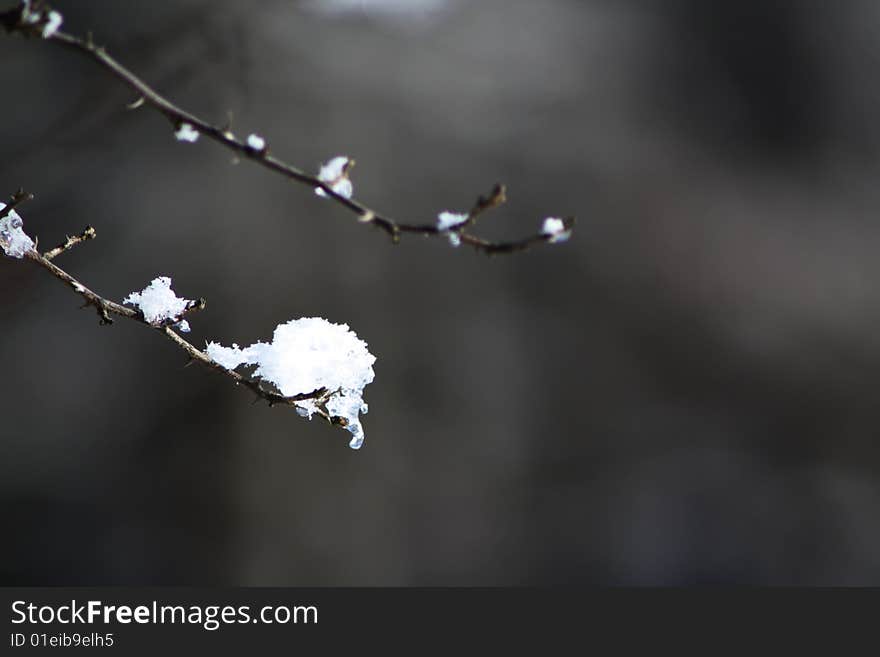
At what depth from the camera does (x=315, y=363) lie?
566 mm

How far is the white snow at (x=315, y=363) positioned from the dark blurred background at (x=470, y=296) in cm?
108

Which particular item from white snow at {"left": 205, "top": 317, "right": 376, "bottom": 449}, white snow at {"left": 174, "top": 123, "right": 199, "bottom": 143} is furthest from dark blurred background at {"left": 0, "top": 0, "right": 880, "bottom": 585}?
white snow at {"left": 174, "top": 123, "right": 199, "bottom": 143}

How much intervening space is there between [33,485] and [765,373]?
160cm

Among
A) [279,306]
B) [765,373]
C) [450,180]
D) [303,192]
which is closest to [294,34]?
[303,192]

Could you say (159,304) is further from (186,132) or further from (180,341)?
(186,132)

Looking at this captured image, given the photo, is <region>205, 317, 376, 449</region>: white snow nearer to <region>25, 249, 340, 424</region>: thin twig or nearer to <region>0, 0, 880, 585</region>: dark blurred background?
<region>25, 249, 340, 424</region>: thin twig

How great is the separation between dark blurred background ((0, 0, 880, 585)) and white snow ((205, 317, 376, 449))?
1.08 meters

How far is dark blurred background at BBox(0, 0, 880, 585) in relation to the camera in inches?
62.4

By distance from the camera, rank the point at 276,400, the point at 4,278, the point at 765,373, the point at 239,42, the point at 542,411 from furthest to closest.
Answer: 1. the point at 765,373
2. the point at 542,411
3. the point at 239,42
4. the point at 4,278
5. the point at 276,400

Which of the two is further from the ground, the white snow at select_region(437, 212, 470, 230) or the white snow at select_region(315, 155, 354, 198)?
the white snow at select_region(315, 155, 354, 198)

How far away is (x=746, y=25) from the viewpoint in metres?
2.08

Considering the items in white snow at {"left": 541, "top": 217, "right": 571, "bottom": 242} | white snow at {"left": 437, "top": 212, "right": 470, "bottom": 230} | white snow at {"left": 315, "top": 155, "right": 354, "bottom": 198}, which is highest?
white snow at {"left": 315, "top": 155, "right": 354, "bottom": 198}

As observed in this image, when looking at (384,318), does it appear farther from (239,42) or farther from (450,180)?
(239,42)

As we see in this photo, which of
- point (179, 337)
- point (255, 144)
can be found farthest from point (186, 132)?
point (179, 337)
